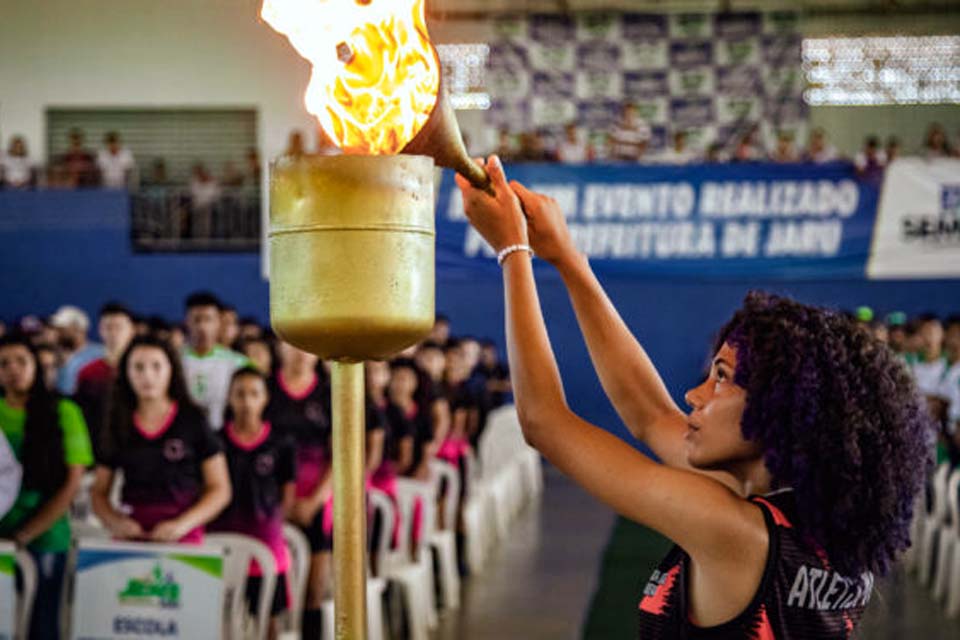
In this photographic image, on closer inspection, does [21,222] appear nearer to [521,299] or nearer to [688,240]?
[688,240]

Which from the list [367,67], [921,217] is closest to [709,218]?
[921,217]

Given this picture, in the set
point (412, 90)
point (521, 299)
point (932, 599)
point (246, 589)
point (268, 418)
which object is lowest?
point (932, 599)

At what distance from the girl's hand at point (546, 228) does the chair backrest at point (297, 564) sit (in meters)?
3.78

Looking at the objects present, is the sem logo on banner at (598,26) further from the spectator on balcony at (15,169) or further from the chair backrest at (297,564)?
the chair backrest at (297,564)

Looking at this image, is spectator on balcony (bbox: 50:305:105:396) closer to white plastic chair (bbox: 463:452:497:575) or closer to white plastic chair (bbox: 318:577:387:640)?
white plastic chair (bbox: 463:452:497:575)

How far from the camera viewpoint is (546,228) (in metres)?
2.05

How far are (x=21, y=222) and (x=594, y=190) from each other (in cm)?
624

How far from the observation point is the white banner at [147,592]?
15.5 feet

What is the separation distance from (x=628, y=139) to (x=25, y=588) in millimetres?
11445

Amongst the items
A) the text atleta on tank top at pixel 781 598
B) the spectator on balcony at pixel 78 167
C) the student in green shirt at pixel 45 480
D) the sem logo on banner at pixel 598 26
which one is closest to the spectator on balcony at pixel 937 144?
the sem logo on banner at pixel 598 26

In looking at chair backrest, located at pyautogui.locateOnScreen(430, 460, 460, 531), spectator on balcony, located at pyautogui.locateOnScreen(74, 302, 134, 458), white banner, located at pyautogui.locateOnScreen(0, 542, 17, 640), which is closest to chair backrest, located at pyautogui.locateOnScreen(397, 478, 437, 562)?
chair backrest, located at pyautogui.locateOnScreen(430, 460, 460, 531)

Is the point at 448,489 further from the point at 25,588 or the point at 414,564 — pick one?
the point at 25,588

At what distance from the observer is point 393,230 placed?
1438 mm

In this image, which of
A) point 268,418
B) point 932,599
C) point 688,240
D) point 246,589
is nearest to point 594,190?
point 688,240
